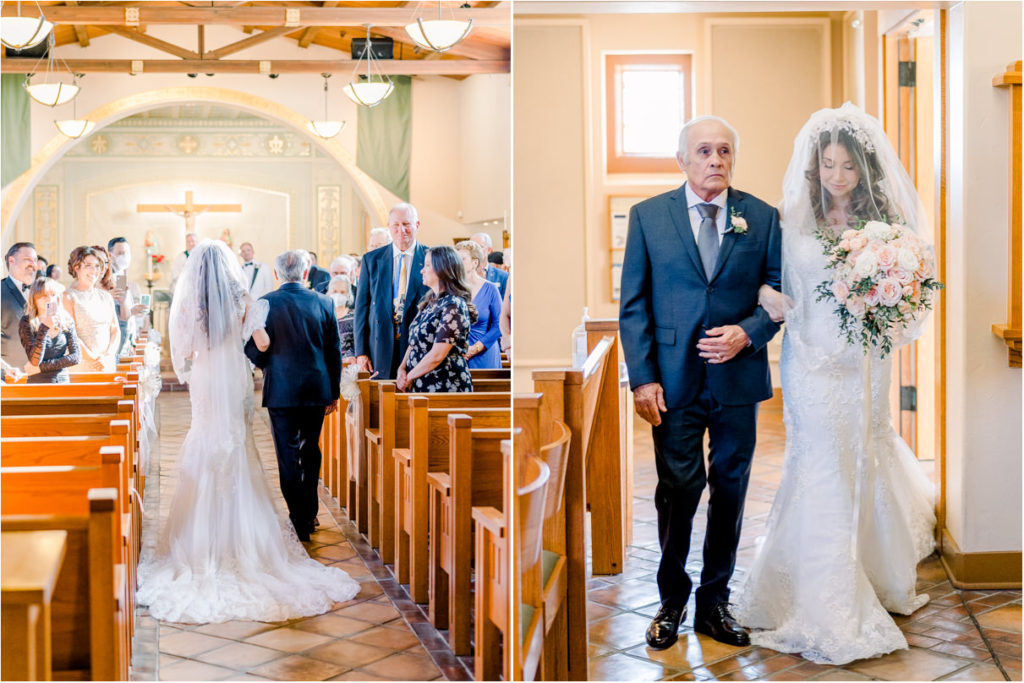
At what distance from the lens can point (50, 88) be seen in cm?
274

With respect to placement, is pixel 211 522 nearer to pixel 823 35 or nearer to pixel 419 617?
pixel 419 617

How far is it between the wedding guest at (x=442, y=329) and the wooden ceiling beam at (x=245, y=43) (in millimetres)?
682

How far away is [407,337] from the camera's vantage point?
3.10 meters

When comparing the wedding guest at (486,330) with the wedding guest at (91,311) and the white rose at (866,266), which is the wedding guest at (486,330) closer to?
the wedding guest at (91,311)

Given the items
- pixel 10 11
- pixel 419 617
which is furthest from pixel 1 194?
pixel 419 617

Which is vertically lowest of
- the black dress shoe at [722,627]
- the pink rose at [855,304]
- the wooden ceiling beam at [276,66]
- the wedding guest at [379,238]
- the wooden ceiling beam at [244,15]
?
the black dress shoe at [722,627]

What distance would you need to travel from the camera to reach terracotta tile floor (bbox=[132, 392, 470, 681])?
9.59 feet

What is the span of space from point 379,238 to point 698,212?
105 cm

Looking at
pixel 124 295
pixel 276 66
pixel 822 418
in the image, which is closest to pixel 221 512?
pixel 124 295

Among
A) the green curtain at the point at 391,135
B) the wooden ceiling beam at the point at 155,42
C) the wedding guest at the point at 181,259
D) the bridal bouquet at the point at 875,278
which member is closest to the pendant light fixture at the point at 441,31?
the green curtain at the point at 391,135

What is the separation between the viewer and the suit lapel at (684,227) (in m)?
3.39

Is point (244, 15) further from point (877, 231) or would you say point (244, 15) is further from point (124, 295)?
point (877, 231)

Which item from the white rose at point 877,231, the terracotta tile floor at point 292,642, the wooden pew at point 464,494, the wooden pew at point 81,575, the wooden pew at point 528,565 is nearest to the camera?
the wooden pew at point 81,575

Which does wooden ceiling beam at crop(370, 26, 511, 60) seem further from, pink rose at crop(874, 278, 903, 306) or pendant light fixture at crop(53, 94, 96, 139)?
pink rose at crop(874, 278, 903, 306)
